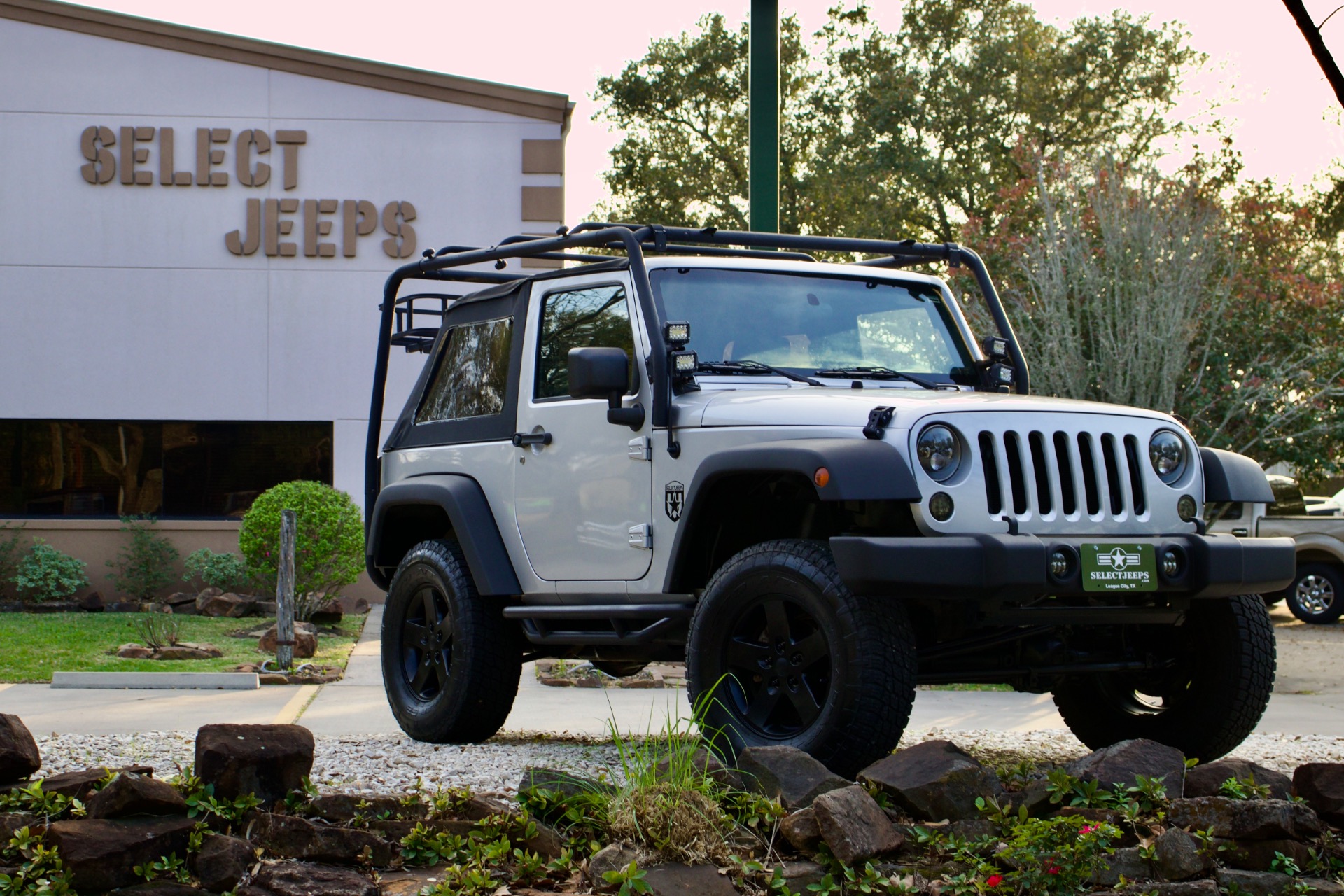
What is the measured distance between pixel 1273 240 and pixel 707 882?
59.9 ft

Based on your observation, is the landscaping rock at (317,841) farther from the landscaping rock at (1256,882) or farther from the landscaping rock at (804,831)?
the landscaping rock at (1256,882)

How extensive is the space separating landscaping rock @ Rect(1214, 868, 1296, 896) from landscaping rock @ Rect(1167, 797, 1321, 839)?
0.52ft

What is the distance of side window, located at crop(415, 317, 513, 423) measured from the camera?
6.95 metres

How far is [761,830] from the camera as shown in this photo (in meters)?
4.60

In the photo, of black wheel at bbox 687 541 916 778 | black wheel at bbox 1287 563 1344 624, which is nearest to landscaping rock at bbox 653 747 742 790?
black wheel at bbox 687 541 916 778

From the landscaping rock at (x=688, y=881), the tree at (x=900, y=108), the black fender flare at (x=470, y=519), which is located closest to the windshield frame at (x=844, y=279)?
the black fender flare at (x=470, y=519)

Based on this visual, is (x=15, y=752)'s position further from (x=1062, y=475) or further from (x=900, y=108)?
(x=900, y=108)

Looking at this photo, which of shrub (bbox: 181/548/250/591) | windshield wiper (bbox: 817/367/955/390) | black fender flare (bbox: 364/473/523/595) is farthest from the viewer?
shrub (bbox: 181/548/250/591)

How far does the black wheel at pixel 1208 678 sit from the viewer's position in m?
5.90

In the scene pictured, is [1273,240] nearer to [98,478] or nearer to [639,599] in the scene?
[98,478]

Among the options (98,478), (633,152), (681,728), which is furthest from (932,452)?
(633,152)

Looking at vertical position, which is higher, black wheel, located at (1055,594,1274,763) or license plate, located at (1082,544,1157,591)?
license plate, located at (1082,544,1157,591)

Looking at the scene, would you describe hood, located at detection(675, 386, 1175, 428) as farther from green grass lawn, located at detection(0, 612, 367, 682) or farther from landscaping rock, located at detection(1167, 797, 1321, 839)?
green grass lawn, located at detection(0, 612, 367, 682)

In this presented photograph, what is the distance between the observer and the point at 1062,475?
5332 millimetres
